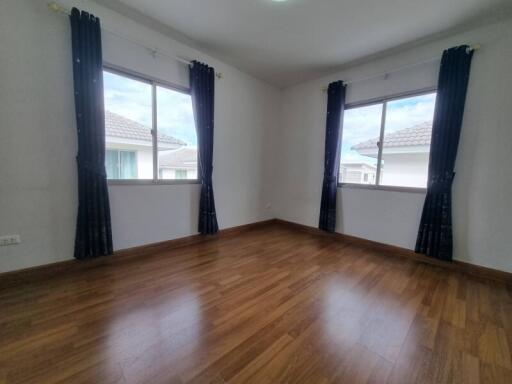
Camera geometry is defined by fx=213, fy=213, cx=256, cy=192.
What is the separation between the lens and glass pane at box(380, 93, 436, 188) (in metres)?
2.67

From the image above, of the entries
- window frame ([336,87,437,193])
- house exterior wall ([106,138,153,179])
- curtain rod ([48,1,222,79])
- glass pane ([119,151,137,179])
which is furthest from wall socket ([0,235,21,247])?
window frame ([336,87,437,193])

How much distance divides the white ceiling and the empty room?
23 millimetres

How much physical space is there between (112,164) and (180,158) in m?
0.81

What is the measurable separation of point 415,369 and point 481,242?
6.54 feet

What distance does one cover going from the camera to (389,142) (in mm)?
2949

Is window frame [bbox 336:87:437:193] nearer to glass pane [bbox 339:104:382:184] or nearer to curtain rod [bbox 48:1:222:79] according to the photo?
glass pane [bbox 339:104:382:184]

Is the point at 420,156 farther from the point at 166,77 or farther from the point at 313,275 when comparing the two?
the point at 166,77

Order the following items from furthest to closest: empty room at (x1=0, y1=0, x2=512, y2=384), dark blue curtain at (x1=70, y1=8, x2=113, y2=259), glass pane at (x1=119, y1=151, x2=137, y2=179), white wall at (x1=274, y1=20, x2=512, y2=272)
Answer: glass pane at (x1=119, y1=151, x2=137, y2=179), white wall at (x1=274, y1=20, x2=512, y2=272), dark blue curtain at (x1=70, y1=8, x2=113, y2=259), empty room at (x1=0, y1=0, x2=512, y2=384)

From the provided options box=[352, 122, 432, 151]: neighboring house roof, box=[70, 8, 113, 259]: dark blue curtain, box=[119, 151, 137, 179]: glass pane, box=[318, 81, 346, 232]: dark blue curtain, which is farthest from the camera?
box=[318, 81, 346, 232]: dark blue curtain

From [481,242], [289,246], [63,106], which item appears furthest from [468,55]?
[63,106]

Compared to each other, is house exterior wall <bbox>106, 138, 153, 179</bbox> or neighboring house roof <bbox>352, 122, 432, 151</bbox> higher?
neighboring house roof <bbox>352, 122, 432, 151</bbox>

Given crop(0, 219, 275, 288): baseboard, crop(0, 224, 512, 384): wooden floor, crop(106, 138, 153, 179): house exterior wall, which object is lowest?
crop(0, 224, 512, 384): wooden floor

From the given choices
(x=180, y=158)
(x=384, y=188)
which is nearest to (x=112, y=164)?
(x=180, y=158)

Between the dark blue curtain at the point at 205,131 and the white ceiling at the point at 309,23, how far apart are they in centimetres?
38
